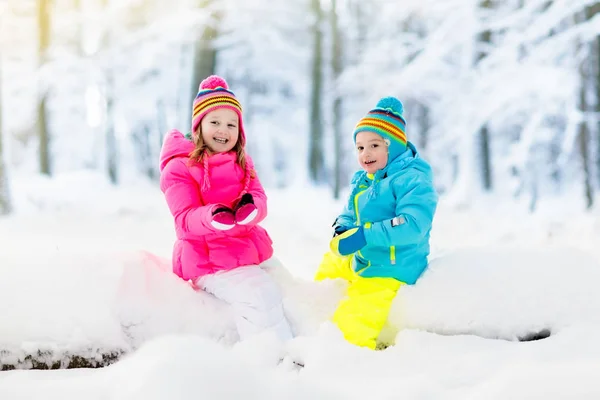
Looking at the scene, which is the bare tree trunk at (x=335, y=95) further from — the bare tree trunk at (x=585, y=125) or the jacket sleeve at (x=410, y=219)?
the jacket sleeve at (x=410, y=219)

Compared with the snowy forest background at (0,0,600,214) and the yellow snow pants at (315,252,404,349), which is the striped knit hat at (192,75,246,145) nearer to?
the yellow snow pants at (315,252,404,349)

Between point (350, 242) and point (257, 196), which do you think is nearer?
point (350, 242)

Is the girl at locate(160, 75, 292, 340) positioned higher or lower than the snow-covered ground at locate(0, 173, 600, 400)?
higher

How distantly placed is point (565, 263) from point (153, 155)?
23445 millimetres

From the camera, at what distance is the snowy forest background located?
30.9 ft

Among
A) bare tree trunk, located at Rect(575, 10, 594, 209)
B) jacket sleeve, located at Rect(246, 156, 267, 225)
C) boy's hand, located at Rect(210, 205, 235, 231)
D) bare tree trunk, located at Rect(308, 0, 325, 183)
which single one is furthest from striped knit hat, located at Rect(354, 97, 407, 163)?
bare tree trunk, located at Rect(308, 0, 325, 183)

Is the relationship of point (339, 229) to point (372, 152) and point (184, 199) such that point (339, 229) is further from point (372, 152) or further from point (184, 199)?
point (184, 199)

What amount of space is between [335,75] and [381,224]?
10.6 meters

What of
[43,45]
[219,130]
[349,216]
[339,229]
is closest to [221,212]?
[219,130]

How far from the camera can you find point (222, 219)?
2646mm

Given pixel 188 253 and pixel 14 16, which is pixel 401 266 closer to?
pixel 188 253

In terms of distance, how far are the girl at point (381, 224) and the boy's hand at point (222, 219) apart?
59 cm

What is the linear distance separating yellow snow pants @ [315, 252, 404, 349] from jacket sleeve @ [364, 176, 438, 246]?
277 mm

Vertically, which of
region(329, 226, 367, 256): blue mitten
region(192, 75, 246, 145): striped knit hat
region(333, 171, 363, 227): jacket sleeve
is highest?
region(192, 75, 246, 145): striped knit hat
